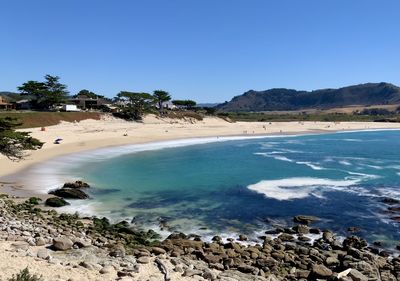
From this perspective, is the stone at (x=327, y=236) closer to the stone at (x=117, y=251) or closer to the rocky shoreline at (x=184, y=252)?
the rocky shoreline at (x=184, y=252)

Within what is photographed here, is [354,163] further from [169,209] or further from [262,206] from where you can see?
[169,209]

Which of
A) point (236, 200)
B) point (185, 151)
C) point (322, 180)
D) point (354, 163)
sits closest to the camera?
point (236, 200)

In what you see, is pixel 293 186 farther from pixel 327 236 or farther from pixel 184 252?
pixel 184 252

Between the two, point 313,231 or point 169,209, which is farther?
point 169,209

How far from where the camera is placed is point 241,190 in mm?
31734

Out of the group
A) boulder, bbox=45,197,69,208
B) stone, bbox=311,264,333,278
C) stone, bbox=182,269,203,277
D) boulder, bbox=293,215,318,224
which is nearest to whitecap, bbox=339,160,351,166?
boulder, bbox=293,215,318,224

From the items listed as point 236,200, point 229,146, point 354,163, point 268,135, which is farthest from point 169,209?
point 268,135

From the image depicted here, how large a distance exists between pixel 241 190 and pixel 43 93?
66874 mm

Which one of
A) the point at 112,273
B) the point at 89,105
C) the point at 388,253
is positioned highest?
the point at 89,105

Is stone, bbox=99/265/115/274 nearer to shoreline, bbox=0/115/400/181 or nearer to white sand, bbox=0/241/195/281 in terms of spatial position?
white sand, bbox=0/241/195/281

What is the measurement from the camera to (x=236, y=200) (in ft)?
93.0

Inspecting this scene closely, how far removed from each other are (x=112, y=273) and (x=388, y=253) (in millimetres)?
13229

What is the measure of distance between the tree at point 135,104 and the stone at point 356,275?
79.8 meters

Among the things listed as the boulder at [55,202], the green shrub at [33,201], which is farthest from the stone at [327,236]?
the green shrub at [33,201]
